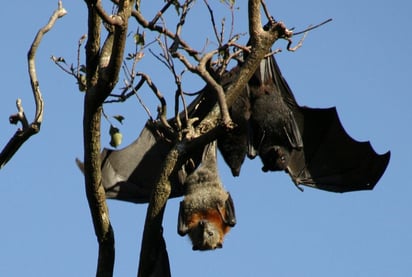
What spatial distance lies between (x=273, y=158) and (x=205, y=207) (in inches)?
60.7

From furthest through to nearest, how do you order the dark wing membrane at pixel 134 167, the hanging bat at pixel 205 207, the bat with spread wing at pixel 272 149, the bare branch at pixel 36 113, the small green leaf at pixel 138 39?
the dark wing membrane at pixel 134 167, the bat with spread wing at pixel 272 149, the hanging bat at pixel 205 207, the small green leaf at pixel 138 39, the bare branch at pixel 36 113

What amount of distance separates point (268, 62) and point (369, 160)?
2.14m

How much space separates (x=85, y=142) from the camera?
771cm

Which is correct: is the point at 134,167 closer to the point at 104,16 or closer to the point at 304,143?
the point at 304,143

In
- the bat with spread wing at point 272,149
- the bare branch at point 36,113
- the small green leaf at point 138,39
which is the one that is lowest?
the bare branch at point 36,113

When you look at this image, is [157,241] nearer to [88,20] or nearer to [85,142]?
[85,142]

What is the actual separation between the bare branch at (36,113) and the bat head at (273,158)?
467 cm

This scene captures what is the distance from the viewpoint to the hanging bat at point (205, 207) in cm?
1068

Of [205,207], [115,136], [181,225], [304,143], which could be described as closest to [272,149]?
[304,143]

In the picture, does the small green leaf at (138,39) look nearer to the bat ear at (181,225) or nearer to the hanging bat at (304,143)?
the bat ear at (181,225)

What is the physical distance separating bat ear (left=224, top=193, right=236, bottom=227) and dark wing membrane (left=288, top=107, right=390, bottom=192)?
196 cm

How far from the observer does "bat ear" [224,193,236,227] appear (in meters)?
10.8

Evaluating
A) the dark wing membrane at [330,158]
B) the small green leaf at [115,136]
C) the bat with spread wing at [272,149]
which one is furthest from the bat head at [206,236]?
the small green leaf at [115,136]

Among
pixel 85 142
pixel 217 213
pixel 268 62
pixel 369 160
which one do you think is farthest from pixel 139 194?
pixel 85 142
